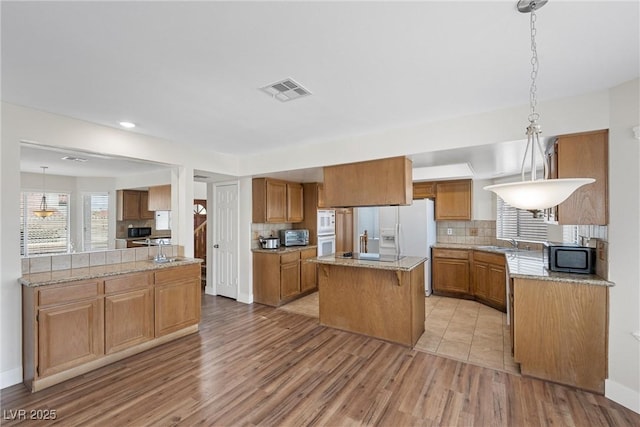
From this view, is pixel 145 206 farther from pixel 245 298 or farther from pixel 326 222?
pixel 326 222

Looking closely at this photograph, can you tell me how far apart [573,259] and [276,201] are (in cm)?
398

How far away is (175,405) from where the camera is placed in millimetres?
2221

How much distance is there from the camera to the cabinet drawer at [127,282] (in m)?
2.83

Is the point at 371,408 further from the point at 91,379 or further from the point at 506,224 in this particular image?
the point at 506,224

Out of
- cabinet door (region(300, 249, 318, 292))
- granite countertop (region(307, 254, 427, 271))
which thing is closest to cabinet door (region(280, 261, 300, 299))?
cabinet door (region(300, 249, 318, 292))

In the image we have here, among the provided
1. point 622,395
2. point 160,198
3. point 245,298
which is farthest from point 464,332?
point 160,198

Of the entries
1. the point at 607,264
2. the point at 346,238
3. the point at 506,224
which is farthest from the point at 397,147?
the point at 346,238

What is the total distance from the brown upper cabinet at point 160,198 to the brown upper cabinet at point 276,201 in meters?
1.37

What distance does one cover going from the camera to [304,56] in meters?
1.83

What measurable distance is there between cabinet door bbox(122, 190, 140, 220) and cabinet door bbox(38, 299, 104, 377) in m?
1.29

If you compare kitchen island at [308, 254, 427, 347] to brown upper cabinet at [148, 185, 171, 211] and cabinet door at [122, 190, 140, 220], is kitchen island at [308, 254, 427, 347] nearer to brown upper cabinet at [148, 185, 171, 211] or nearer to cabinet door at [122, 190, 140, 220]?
brown upper cabinet at [148, 185, 171, 211]

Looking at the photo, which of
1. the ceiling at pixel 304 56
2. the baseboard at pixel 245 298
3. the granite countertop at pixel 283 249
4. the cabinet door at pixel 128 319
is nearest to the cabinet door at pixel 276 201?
the granite countertop at pixel 283 249

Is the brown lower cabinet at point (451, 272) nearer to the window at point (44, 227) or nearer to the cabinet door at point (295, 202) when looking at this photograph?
the cabinet door at point (295, 202)

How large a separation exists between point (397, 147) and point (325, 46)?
1.81 metres
